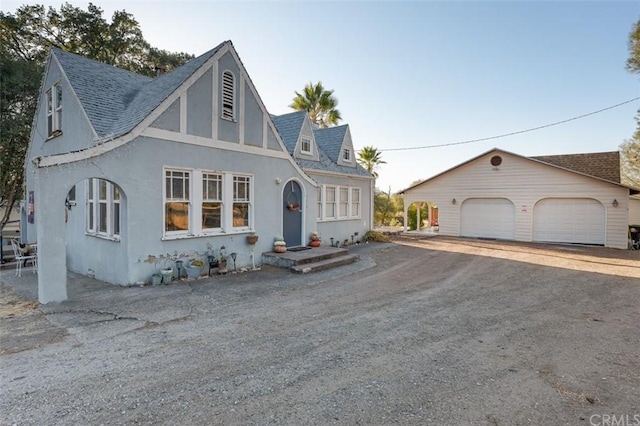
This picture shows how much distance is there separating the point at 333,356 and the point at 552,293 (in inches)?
248

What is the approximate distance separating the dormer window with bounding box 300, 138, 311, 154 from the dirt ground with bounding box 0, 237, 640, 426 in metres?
8.11

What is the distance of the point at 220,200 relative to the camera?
9.17m

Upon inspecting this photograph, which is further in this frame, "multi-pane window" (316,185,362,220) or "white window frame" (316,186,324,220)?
"multi-pane window" (316,185,362,220)

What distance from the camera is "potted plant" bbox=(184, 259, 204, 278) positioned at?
8250mm

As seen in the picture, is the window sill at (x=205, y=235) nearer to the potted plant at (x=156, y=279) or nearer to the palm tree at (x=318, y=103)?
the potted plant at (x=156, y=279)

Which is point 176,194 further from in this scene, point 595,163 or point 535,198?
point 595,163

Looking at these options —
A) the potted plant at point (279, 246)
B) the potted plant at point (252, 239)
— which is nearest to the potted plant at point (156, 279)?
the potted plant at point (252, 239)

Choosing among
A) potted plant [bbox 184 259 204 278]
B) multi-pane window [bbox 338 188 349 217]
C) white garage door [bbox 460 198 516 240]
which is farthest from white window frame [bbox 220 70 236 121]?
white garage door [bbox 460 198 516 240]

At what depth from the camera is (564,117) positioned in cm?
1917

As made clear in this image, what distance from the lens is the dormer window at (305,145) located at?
1450cm

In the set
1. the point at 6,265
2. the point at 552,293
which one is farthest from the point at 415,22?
the point at 6,265

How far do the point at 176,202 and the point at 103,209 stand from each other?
7.32 ft

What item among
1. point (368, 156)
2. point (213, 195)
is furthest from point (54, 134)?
point (368, 156)

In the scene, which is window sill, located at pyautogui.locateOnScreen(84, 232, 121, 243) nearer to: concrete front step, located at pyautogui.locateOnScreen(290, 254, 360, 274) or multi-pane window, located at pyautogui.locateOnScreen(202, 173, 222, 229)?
multi-pane window, located at pyautogui.locateOnScreen(202, 173, 222, 229)
